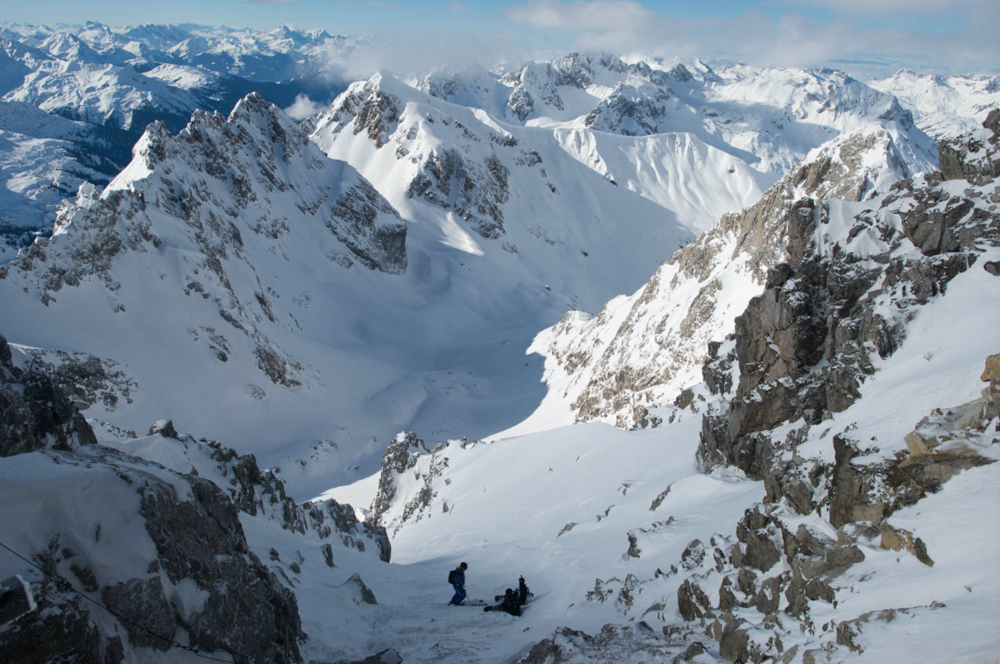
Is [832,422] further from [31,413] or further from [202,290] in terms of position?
[202,290]

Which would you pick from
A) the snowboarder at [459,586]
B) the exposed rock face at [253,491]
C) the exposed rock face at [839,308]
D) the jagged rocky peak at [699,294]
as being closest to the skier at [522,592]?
the snowboarder at [459,586]

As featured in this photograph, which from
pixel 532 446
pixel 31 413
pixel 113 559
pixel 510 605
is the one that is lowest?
pixel 510 605

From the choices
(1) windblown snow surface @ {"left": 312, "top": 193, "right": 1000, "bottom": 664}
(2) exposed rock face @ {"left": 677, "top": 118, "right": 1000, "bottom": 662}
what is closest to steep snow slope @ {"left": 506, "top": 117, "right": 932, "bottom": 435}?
(1) windblown snow surface @ {"left": 312, "top": 193, "right": 1000, "bottom": 664}

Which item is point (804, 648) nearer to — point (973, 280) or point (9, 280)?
point (973, 280)

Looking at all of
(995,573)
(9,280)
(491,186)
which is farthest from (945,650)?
(491,186)

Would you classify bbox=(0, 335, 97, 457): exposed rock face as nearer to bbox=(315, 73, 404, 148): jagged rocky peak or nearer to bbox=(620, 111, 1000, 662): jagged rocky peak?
bbox=(620, 111, 1000, 662): jagged rocky peak

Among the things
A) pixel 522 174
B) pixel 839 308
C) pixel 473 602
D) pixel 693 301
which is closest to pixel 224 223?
pixel 693 301
